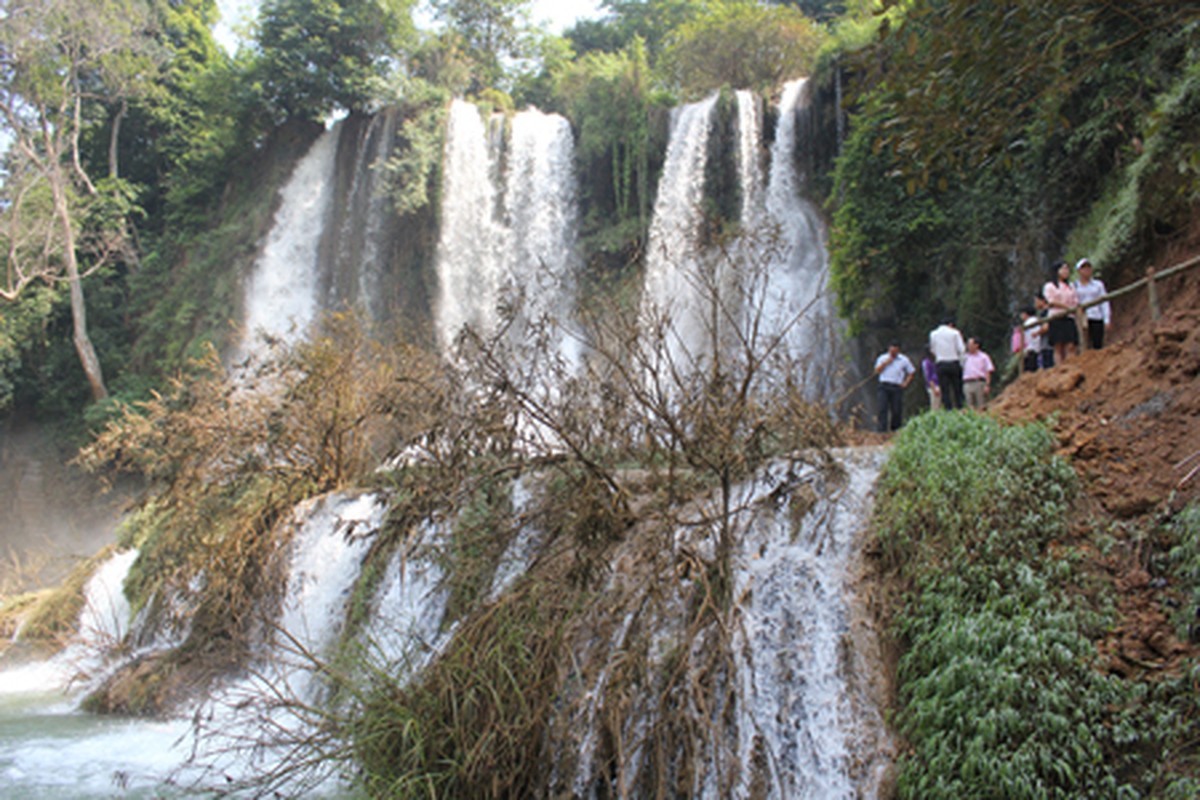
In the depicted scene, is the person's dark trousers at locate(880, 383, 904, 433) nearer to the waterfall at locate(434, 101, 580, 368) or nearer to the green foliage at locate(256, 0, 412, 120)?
the waterfall at locate(434, 101, 580, 368)

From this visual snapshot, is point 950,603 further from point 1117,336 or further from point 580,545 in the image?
point 1117,336

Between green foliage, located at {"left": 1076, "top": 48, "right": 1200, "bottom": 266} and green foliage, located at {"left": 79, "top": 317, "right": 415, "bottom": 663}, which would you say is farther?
green foliage, located at {"left": 79, "top": 317, "right": 415, "bottom": 663}

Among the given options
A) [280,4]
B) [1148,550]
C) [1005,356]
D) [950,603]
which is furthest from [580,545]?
[280,4]

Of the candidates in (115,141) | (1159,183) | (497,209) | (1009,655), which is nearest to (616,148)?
(497,209)

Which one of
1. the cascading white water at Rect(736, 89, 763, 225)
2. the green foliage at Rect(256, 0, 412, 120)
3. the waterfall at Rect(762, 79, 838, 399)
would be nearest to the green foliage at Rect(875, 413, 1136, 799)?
the waterfall at Rect(762, 79, 838, 399)

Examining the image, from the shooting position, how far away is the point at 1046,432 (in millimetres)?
6746

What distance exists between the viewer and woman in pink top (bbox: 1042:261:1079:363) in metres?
9.02

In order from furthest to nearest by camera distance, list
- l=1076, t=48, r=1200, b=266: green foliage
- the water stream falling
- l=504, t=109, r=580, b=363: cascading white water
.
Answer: l=504, t=109, r=580, b=363: cascading white water
l=1076, t=48, r=1200, b=266: green foliage
the water stream falling

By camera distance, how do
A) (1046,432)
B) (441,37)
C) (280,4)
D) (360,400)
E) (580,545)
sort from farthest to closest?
(441,37) → (280,4) → (360,400) → (1046,432) → (580,545)

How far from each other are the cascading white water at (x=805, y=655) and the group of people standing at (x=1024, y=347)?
134 inches

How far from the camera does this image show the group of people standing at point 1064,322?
8.77 metres

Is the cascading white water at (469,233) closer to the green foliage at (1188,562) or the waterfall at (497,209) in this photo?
the waterfall at (497,209)

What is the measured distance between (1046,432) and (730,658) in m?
3.44

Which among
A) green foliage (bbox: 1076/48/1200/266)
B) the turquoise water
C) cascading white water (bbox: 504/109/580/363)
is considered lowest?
the turquoise water
